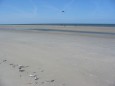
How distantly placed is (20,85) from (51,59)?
2.90m

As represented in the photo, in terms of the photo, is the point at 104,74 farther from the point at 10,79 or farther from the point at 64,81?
the point at 10,79

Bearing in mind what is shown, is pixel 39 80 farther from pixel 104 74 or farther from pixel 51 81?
pixel 104 74

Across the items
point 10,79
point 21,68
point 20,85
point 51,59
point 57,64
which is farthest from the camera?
point 51,59

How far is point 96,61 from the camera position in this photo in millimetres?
7094

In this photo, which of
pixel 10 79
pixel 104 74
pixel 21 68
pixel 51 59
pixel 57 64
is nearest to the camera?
pixel 10 79

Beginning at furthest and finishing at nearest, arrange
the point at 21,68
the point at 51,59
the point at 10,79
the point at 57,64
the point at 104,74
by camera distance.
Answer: the point at 51,59
the point at 57,64
the point at 21,68
the point at 104,74
the point at 10,79

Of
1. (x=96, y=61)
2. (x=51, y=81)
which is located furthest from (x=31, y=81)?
(x=96, y=61)

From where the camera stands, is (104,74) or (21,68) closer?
(104,74)

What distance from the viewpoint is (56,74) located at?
18.3 feet

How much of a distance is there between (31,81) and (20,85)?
1.11ft

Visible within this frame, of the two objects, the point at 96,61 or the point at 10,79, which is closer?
the point at 10,79

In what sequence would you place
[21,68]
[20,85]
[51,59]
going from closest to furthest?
[20,85] < [21,68] < [51,59]

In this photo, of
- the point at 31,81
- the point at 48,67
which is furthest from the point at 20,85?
the point at 48,67

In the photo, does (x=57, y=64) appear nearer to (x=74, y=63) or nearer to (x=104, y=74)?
(x=74, y=63)
